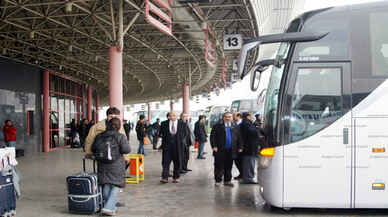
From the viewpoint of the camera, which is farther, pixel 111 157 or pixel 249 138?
pixel 249 138

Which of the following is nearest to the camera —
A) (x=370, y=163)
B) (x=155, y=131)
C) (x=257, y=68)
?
(x=370, y=163)

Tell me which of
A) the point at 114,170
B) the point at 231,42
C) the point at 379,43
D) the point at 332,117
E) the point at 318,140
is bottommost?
the point at 114,170

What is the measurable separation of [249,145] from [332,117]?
3616 millimetres

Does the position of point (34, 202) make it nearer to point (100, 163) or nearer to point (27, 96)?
point (100, 163)

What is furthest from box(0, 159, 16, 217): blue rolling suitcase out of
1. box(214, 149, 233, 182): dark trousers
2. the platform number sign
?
the platform number sign

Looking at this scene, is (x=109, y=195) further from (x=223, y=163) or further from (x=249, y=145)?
(x=249, y=145)

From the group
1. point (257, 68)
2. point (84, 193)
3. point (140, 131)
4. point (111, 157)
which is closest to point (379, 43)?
point (257, 68)

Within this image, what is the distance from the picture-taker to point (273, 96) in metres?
6.82

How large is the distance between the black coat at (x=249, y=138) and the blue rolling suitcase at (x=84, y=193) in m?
4.11

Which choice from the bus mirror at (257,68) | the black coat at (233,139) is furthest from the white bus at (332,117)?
the black coat at (233,139)

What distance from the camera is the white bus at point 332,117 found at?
6363 millimetres

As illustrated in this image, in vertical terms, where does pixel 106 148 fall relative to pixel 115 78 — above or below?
below

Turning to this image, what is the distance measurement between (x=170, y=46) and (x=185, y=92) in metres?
12.2

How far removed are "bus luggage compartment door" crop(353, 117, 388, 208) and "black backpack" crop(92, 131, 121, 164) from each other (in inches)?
145
